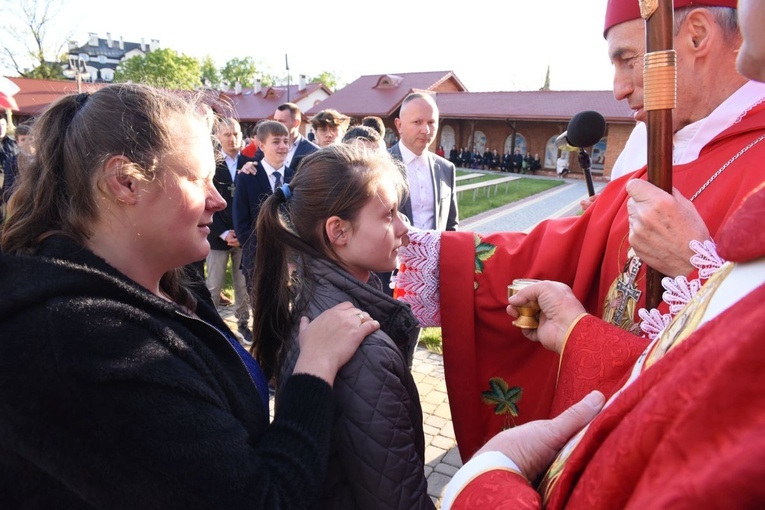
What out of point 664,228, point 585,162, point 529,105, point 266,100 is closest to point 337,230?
point 664,228

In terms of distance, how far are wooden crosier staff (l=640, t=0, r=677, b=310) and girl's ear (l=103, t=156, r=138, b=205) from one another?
1.21 m

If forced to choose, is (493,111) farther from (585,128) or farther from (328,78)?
(328,78)

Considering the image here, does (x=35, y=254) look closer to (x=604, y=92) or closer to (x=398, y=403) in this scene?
(x=398, y=403)

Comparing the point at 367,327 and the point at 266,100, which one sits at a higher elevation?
the point at 266,100

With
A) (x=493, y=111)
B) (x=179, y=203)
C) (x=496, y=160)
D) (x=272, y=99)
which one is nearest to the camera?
(x=179, y=203)

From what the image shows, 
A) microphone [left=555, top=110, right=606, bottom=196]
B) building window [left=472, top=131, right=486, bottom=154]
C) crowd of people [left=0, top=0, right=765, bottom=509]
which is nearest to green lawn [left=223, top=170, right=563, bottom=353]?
microphone [left=555, top=110, right=606, bottom=196]

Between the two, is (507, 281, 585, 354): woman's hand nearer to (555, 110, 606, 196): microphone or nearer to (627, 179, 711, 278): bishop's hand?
(627, 179, 711, 278): bishop's hand

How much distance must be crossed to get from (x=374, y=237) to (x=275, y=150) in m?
3.60

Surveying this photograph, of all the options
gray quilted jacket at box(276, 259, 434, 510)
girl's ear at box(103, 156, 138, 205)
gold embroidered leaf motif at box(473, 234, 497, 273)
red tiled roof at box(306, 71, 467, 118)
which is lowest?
gray quilted jacket at box(276, 259, 434, 510)

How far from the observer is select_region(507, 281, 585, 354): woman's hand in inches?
55.6

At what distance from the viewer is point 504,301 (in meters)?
1.79

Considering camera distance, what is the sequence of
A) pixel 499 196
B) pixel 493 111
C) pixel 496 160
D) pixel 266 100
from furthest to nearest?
1. pixel 266 100
2. pixel 496 160
3. pixel 493 111
4. pixel 499 196

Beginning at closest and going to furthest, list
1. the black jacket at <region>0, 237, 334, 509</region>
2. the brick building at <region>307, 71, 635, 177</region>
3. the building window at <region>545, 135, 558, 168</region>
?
the black jacket at <region>0, 237, 334, 509</region>, the brick building at <region>307, 71, 635, 177</region>, the building window at <region>545, 135, 558, 168</region>

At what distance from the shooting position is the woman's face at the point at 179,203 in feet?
3.63
